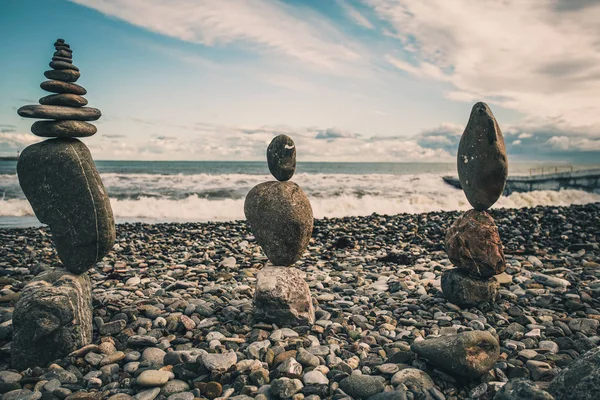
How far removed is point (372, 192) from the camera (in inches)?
1081

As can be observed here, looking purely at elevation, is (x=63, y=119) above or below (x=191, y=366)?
above

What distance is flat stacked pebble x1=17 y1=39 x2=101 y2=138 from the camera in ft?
14.6

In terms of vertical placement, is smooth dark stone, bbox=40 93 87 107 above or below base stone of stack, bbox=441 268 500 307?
above

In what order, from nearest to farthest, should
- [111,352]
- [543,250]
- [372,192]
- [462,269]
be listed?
[111,352] → [462,269] → [543,250] → [372,192]

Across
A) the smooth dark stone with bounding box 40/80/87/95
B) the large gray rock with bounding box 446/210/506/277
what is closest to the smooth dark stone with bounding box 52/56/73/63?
the smooth dark stone with bounding box 40/80/87/95

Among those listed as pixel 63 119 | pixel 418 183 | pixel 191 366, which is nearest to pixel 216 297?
pixel 191 366

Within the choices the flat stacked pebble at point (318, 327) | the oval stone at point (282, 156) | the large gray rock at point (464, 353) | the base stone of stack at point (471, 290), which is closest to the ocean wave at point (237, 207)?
the flat stacked pebble at point (318, 327)

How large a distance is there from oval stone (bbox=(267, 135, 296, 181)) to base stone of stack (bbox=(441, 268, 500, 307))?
9.51ft

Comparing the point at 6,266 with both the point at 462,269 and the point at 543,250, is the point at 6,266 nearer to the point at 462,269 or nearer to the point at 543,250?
the point at 462,269

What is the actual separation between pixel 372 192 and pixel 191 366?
24393mm

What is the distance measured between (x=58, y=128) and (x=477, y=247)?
5.61 m

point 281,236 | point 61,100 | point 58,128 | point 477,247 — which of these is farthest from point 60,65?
point 477,247

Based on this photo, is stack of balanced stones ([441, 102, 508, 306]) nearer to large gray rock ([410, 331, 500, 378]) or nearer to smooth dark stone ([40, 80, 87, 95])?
large gray rock ([410, 331, 500, 378])

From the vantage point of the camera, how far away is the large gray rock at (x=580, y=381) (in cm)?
300
